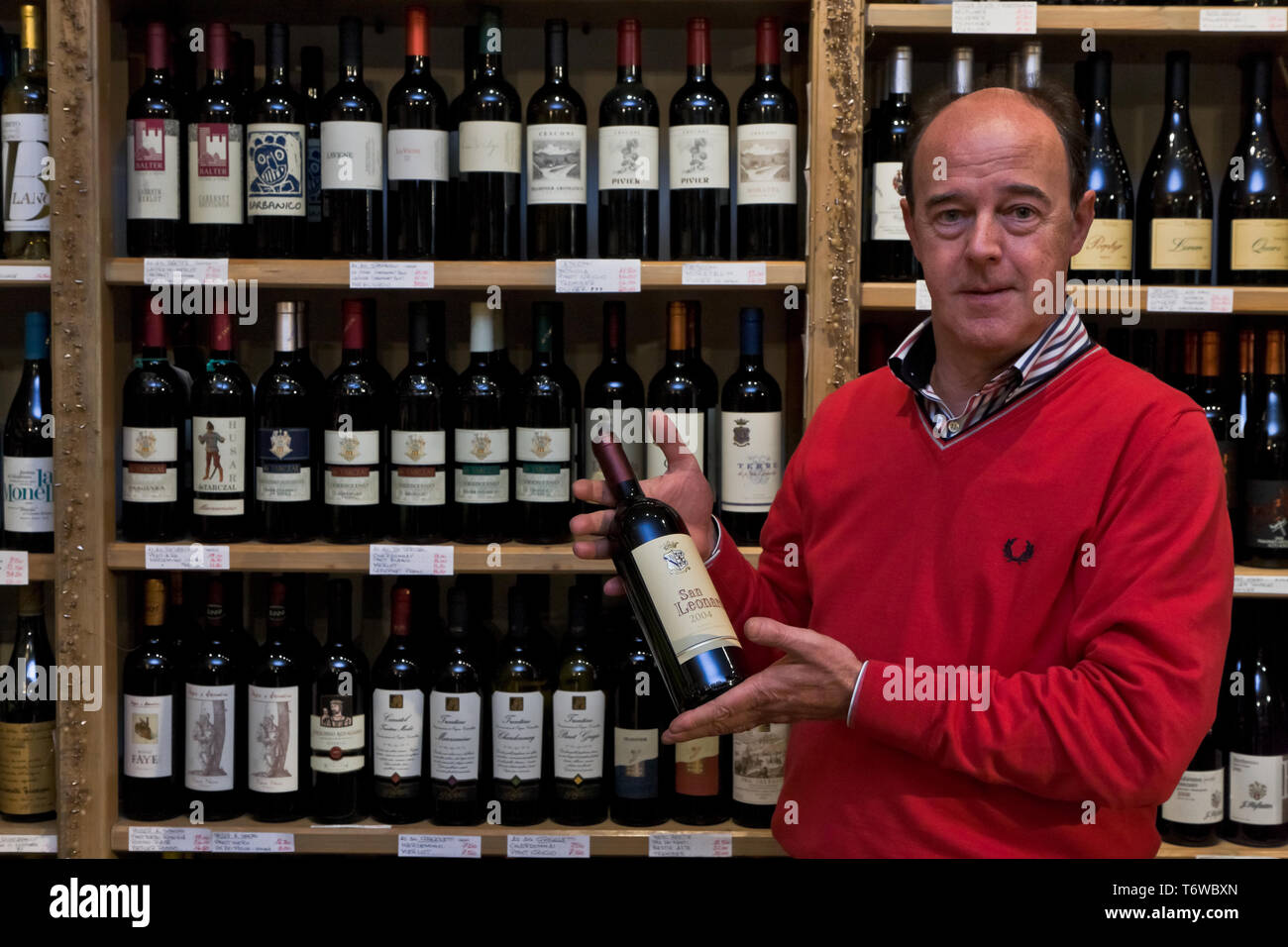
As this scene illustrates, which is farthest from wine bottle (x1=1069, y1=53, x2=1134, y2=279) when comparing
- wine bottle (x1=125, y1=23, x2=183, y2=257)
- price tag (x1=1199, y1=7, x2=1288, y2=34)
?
wine bottle (x1=125, y1=23, x2=183, y2=257)

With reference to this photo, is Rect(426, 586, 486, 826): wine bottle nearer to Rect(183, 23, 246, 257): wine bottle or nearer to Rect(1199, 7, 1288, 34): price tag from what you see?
Rect(183, 23, 246, 257): wine bottle

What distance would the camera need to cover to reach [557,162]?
1.98m

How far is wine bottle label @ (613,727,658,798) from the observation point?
2025 mm

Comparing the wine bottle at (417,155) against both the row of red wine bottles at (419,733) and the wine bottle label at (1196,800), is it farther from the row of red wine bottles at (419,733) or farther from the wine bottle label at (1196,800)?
the wine bottle label at (1196,800)

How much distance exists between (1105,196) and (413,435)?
1265mm

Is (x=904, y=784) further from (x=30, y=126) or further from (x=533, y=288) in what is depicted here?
(x=30, y=126)

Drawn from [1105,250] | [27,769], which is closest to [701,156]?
[1105,250]

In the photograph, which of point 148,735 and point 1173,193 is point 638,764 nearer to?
point 148,735

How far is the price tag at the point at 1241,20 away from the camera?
1920mm

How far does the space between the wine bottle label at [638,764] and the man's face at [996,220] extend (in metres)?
0.99

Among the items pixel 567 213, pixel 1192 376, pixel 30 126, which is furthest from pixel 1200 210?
pixel 30 126

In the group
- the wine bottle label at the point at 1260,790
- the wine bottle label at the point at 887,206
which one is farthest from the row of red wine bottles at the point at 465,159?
the wine bottle label at the point at 1260,790

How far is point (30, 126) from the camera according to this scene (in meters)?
2.00

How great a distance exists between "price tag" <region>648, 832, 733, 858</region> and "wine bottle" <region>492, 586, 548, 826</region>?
0.69 ft
